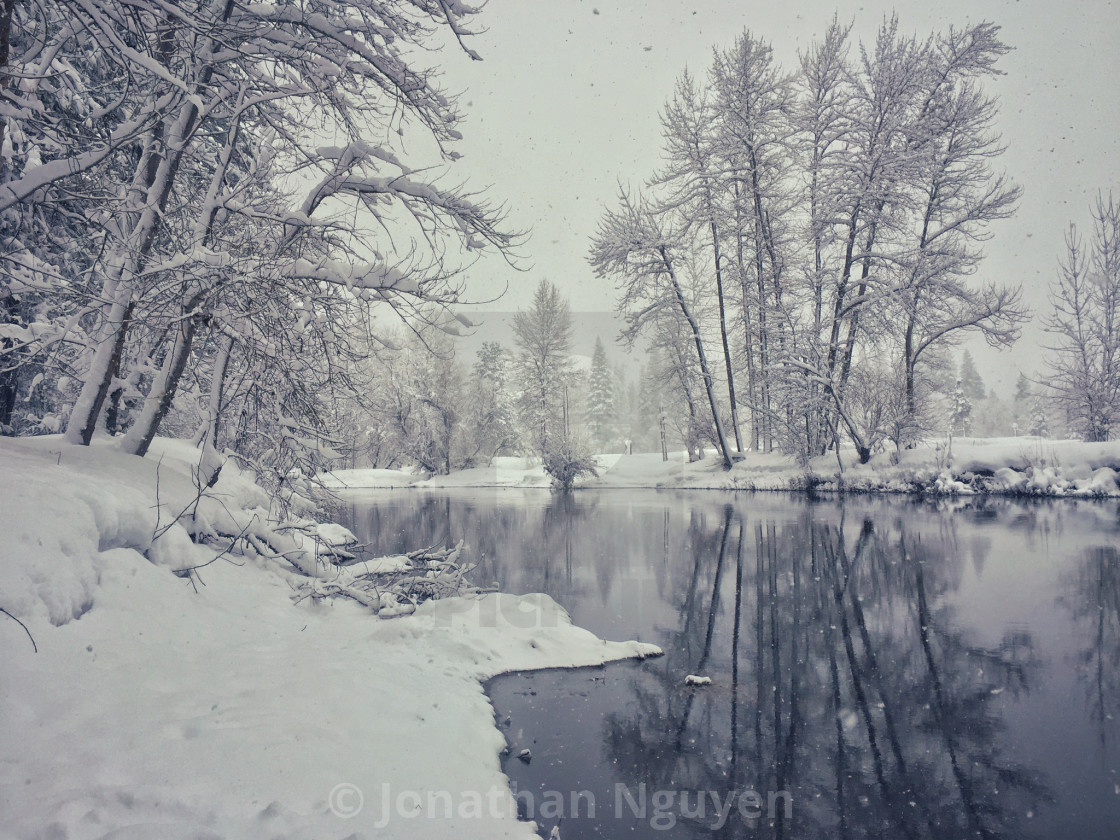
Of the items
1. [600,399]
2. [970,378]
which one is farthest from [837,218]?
[970,378]

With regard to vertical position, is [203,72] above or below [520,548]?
above

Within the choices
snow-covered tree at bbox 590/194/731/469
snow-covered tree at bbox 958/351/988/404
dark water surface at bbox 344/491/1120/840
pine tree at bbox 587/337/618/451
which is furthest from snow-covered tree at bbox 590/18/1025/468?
snow-covered tree at bbox 958/351/988/404

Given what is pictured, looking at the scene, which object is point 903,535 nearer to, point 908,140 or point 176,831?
point 176,831

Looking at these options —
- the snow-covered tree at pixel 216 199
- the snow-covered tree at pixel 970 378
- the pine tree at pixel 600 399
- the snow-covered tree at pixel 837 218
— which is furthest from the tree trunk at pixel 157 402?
the snow-covered tree at pixel 970 378

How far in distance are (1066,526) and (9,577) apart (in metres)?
17.5

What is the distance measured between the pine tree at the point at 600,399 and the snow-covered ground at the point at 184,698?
5966 centimetres

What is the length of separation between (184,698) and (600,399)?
62668 mm

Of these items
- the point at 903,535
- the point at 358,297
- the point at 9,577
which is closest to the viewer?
the point at 9,577

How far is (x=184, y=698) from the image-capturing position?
329 cm

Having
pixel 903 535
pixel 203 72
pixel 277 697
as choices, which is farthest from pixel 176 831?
pixel 903 535

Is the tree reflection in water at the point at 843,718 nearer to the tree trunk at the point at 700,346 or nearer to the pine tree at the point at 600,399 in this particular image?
the tree trunk at the point at 700,346

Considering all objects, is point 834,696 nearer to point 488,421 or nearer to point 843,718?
point 843,718

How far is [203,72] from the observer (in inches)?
221

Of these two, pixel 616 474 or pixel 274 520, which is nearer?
pixel 274 520
